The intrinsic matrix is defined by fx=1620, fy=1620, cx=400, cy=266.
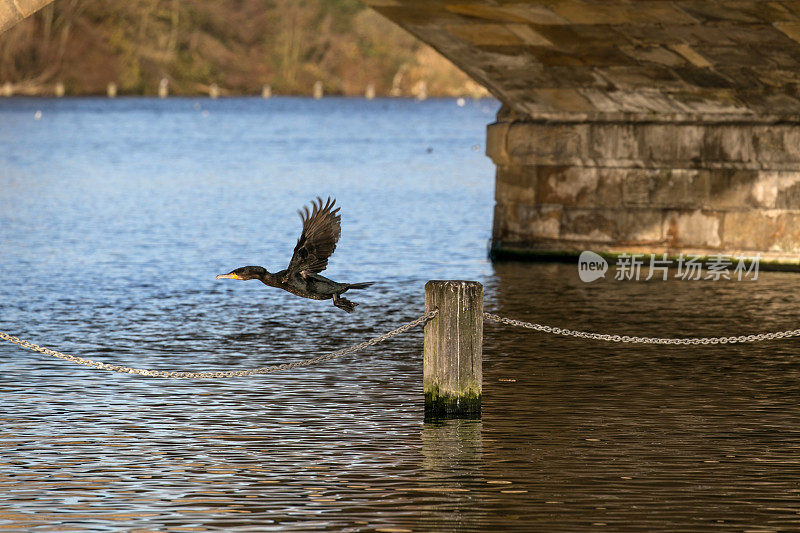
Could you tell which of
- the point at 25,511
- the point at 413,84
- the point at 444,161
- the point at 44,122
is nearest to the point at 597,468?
the point at 25,511

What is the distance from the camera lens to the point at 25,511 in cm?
989

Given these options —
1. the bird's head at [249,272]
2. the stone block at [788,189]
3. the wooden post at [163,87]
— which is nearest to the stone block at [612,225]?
the stone block at [788,189]

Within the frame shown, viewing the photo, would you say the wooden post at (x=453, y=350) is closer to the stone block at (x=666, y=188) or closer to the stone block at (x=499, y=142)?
the stone block at (x=666, y=188)

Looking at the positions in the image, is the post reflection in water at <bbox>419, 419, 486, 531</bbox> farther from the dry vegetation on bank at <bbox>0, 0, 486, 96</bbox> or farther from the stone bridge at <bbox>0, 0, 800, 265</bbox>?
the dry vegetation on bank at <bbox>0, 0, 486, 96</bbox>

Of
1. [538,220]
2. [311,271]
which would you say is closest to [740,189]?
[538,220]

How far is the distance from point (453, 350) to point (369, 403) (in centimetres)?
166

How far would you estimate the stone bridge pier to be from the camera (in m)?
20.1

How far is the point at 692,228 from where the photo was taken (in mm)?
23266

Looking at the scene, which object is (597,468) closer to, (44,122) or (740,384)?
(740,384)

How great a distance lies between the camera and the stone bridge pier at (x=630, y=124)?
2009 centimetres

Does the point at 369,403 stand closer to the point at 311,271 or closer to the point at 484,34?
the point at 311,271

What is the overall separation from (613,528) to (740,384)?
17.6 feet

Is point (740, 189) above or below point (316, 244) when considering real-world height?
above

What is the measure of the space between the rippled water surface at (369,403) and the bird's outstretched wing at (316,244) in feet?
4.05
